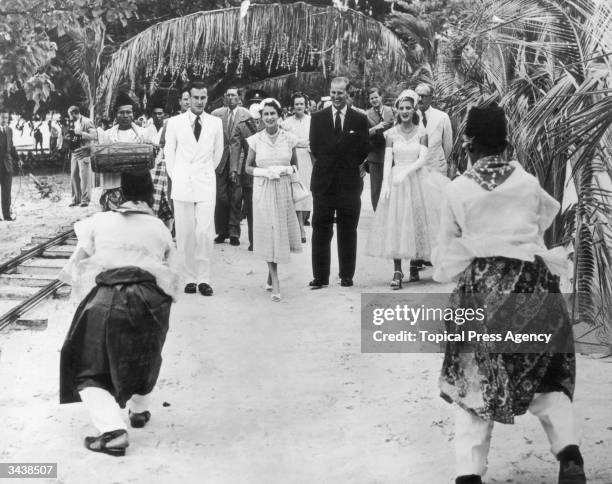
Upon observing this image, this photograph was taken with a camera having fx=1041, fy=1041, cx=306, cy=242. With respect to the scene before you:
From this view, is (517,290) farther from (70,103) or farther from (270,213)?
(70,103)

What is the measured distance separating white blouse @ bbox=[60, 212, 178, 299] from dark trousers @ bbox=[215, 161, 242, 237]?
734cm

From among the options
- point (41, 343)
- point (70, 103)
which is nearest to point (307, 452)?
point (41, 343)

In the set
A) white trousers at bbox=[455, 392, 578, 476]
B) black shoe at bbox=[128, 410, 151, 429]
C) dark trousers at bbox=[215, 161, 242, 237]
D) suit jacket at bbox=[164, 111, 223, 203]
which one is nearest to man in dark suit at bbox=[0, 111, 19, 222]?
dark trousers at bbox=[215, 161, 242, 237]

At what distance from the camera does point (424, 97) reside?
11.2 m

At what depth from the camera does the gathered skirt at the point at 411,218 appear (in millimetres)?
10555

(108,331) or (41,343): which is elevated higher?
(108,331)

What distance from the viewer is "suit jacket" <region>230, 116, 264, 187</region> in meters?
13.2

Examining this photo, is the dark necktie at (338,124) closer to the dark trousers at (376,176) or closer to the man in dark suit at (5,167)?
the dark trousers at (376,176)

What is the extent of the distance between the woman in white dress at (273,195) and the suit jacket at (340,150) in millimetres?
437

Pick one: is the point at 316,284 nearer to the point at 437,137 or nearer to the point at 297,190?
the point at 297,190

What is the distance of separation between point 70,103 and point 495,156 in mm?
29043

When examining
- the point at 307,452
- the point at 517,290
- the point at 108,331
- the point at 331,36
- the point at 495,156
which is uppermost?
the point at 331,36

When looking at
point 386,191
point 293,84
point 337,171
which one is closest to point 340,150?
point 337,171

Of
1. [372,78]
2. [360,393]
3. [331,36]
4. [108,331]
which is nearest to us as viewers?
[108,331]
